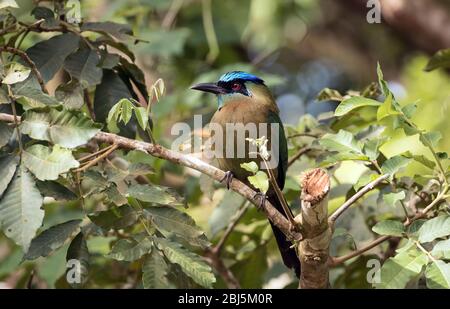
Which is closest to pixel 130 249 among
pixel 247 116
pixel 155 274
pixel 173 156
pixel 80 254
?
pixel 155 274

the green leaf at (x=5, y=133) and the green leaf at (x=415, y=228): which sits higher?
the green leaf at (x=5, y=133)

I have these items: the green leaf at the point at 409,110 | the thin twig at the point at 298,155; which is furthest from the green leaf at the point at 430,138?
the thin twig at the point at 298,155

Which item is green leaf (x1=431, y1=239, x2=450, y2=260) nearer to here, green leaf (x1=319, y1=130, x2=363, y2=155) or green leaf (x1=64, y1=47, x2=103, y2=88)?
green leaf (x1=319, y1=130, x2=363, y2=155)

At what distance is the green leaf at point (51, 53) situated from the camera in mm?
3092

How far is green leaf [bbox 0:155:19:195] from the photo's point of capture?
243 cm

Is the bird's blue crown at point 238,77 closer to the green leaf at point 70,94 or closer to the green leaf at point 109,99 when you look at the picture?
the green leaf at point 109,99

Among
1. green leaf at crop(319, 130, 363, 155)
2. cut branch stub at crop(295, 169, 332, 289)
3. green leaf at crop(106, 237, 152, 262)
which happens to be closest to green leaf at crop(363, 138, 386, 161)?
green leaf at crop(319, 130, 363, 155)

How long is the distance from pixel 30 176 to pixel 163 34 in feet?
11.2

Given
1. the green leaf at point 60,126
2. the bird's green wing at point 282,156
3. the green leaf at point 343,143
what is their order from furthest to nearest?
the bird's green wing at point 282,156 < the green leaf at point 343,143 < the green leaf at point 60,126

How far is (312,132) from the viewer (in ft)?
11.4

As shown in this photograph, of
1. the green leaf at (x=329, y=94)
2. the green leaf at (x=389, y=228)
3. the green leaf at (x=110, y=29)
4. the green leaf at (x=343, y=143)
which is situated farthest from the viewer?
the green leaf at (x=329, y=94)

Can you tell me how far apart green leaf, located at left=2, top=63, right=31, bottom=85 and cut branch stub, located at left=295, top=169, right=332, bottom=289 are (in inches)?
35.8

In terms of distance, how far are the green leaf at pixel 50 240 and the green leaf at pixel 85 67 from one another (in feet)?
→ 1.83

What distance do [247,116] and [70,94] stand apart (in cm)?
103
